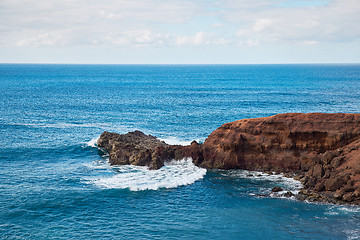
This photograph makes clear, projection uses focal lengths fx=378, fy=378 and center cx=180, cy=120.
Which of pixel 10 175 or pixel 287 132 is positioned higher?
pixel 287 132

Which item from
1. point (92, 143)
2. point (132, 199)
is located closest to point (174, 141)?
point (92, 143)

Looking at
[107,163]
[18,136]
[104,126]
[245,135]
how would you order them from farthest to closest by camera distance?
[104,126] → [18,136] → [107,163] → [245,135]

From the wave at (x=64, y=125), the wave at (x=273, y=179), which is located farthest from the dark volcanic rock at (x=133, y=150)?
the wave at (x=64, y=125)

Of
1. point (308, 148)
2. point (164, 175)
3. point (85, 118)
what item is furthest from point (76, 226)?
point (85, 118)

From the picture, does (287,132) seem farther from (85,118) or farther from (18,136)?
(85,118)

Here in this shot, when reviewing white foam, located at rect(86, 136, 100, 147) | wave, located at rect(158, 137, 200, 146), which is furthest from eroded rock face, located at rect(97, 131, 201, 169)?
wave, located at rect(158, 137, 200, 146)

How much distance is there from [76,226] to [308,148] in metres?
31.6

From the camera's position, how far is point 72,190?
45.9 m

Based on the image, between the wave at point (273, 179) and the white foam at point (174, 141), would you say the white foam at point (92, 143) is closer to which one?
the white foam at point (174, 141)

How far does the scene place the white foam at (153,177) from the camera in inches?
1875

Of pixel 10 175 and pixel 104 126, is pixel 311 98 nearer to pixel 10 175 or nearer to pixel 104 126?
pixel 104 126

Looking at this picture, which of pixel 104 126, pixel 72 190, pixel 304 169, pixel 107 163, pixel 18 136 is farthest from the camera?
pixel 104 126

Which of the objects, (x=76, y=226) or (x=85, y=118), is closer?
(x=76, y=226)

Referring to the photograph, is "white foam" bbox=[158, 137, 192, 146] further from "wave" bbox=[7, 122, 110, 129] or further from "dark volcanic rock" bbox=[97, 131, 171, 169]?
"wave" bbox=[7, 122, 110, 129]
